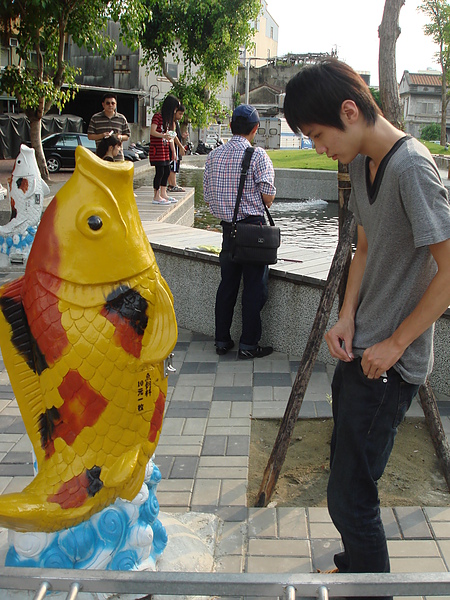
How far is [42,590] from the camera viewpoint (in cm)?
119

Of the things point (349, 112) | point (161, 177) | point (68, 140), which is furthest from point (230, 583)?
point (68, 140)

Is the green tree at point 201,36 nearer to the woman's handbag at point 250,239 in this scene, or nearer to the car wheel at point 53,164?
the car wheel at point 53,164

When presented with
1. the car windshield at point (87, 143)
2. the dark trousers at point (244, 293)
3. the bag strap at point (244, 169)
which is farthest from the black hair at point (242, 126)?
the car windshield at point (87, 143)

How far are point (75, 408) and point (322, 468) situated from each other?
1827 mm

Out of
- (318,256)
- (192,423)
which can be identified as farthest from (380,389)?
(318,256)

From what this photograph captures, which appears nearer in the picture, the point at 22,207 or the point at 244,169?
the point at 244,169

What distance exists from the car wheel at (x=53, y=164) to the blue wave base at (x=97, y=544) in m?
20.0

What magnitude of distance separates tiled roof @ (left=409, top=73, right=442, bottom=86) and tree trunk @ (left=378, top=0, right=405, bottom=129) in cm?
6441

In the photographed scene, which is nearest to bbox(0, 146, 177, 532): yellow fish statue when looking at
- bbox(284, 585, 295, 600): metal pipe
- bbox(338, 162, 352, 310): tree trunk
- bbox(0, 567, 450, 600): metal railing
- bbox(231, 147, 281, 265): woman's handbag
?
bbox(0, 567, 450, 600): metal railing

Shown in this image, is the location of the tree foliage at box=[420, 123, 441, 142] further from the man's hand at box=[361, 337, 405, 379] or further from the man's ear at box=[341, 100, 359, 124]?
the man's hand at box=[361, 337, 405, 379]

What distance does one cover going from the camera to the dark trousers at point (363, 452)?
1.91 metres

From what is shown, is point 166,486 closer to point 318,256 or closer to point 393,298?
point 393,298

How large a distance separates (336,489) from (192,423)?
1954mm

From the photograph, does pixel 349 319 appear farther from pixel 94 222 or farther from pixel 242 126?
pixel 242 126
